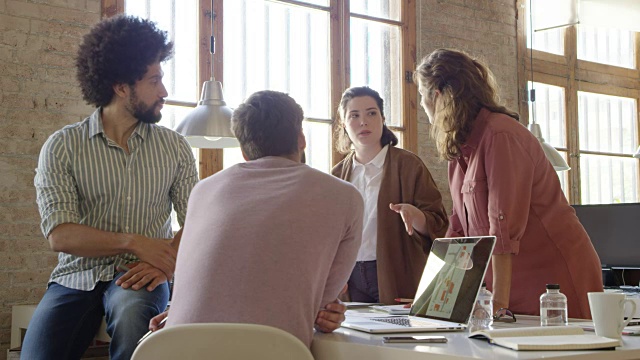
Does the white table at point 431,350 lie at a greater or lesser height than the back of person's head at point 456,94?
lesser

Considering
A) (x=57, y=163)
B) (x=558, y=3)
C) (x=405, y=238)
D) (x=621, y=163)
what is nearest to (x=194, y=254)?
(x=57, y=163)

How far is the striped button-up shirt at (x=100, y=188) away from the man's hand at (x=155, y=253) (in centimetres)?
12

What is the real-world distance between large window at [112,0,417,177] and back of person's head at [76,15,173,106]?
211 cm

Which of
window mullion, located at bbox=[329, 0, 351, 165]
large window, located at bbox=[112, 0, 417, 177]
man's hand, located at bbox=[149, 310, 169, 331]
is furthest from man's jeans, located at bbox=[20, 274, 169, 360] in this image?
window mullion, located at bbox=[329, 0, 351, 165]

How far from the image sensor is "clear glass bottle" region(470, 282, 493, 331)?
6.65 ft

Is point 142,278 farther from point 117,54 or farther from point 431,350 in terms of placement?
point 431,350

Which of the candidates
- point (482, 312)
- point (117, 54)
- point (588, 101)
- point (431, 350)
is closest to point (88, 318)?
point (117, 54)

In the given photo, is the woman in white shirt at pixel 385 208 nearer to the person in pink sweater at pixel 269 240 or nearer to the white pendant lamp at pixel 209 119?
the white pendant lamp at pixel 209 119

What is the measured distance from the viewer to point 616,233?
5.23 metres

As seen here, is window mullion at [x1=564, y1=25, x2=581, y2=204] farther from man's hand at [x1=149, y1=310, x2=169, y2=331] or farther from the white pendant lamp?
man's hand at [x1=149, y1=310, x2=169, y2=331]

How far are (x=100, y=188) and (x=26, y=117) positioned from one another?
205 cm

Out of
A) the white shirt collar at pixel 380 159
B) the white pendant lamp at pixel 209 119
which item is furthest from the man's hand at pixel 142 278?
the white shirt collar at pixel 380 159

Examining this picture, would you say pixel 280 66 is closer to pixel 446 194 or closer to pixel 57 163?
pixel 446 194

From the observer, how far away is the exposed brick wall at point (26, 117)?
4.32m
